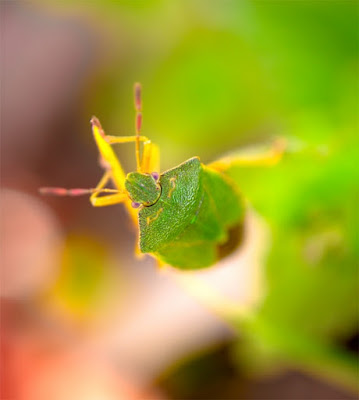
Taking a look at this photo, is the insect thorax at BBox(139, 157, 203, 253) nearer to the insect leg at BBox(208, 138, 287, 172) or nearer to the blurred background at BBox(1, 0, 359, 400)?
the insect leg at BBox(208, 138, 287, 172)

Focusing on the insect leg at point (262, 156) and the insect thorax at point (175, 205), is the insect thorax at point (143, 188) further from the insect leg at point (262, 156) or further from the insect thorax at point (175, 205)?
the insect leg at point (262, 156)

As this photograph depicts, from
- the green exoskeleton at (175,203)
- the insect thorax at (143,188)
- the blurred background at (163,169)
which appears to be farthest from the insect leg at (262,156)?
the insect thorax at (143,188)

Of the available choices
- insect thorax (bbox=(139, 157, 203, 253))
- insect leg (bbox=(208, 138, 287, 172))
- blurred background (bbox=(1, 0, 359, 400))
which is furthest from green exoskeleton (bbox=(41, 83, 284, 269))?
blurred background (bbox=(1, 0, 359, 400))

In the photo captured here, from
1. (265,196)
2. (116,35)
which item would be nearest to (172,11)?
(116,35)

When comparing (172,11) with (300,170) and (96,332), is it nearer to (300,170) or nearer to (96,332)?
(300,170)

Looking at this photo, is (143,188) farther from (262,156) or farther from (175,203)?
(262,156)

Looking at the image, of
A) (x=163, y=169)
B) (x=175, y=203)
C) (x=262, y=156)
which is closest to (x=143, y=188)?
(x=175, y=203)
